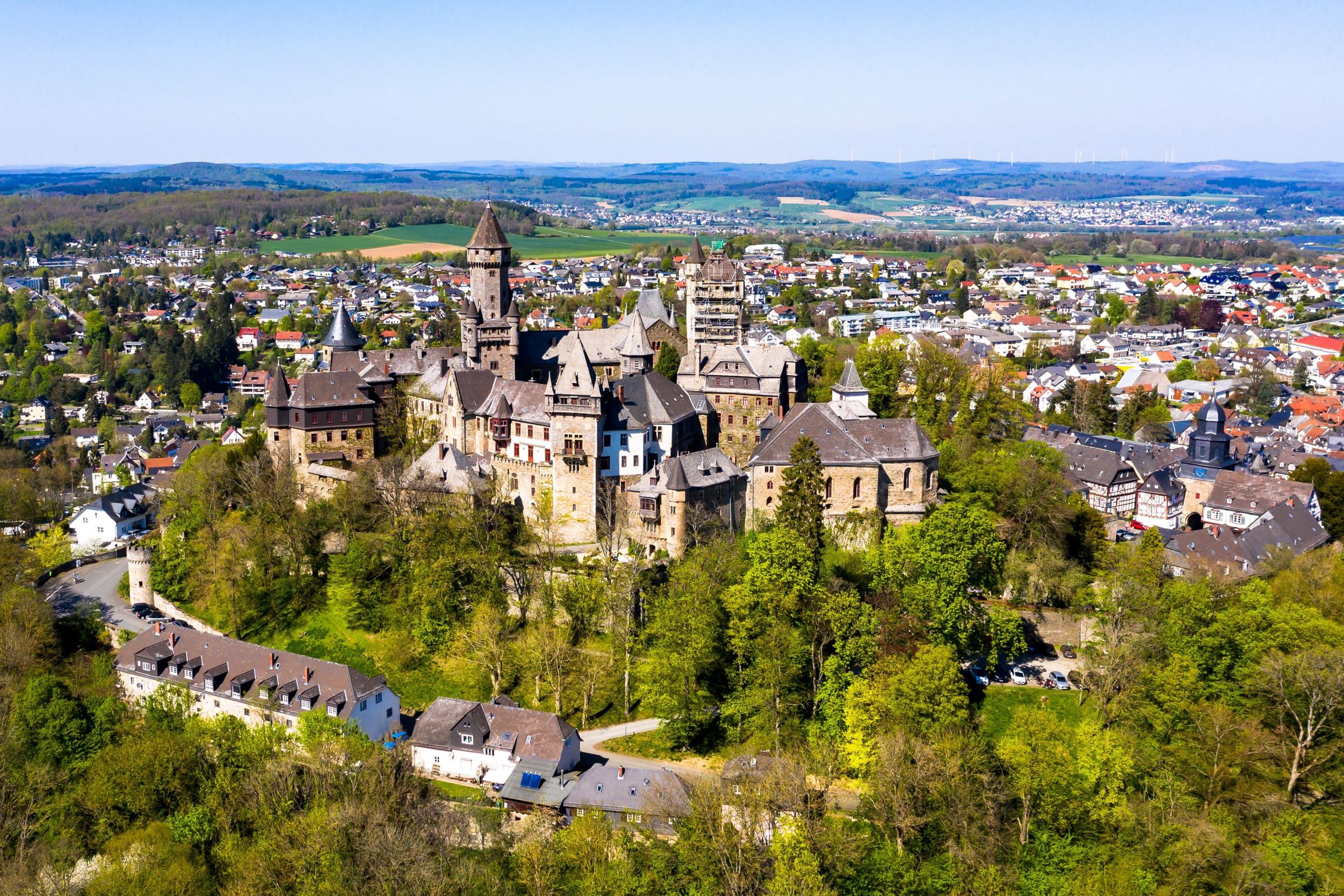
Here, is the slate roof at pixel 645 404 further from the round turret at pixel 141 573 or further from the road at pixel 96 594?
the road at pixel 96 594

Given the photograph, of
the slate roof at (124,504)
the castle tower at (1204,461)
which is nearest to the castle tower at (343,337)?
the slate roof at (124,504)

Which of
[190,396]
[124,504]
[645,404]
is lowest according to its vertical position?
[190,396]

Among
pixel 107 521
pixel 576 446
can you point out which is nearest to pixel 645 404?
pixel 576 446

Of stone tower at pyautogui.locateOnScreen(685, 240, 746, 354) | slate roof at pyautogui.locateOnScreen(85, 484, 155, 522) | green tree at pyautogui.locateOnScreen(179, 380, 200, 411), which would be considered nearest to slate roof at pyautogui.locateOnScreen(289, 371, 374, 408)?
stone tower at pyautogui.locateOnScreen(685, 240, 746, 354)

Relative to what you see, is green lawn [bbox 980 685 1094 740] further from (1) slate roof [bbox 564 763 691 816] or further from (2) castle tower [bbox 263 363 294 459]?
(2) castle tower [bbox 263 363 294 459]

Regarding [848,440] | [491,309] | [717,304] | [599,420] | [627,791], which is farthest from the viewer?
[717,304]

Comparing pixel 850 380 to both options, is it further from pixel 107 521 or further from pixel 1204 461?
pixel 107 521

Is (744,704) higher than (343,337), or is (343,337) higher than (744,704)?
(343,337)
